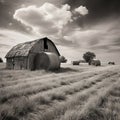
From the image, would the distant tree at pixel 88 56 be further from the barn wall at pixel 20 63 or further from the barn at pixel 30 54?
the barn wall at pixel 20 63

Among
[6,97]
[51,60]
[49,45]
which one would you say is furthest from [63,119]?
[49,45]

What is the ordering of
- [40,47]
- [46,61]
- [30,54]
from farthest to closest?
[40,47] → [30,54] → [46,61]

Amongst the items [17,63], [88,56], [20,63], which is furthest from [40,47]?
[88,56]

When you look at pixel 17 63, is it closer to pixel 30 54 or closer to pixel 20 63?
pixel 20 63

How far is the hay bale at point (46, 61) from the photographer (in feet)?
67.0

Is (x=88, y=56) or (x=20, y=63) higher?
(x=88, y=56)

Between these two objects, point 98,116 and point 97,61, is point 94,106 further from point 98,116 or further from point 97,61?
point 97,61

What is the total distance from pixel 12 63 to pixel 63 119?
2437cm

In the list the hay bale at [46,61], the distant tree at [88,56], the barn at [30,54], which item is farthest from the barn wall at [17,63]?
the distant tree at [88,56]

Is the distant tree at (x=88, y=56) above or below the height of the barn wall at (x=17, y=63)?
above

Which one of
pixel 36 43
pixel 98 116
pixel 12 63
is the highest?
pixel 36 43

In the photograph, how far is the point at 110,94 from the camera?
6.88 meters

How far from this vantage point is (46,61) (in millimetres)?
20812

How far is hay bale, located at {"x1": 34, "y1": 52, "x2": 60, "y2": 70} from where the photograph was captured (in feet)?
67.0
